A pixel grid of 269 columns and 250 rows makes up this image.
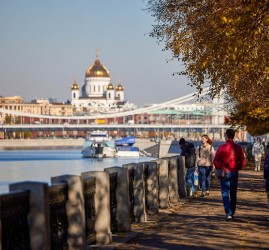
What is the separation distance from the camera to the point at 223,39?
1727cm

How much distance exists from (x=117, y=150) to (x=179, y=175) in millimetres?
114572

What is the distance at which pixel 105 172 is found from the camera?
1620 cm

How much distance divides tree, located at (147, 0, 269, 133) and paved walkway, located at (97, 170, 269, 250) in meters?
2.78

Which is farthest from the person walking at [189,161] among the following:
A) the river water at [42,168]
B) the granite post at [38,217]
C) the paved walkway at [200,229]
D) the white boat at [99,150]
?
the white boat at [99,150]

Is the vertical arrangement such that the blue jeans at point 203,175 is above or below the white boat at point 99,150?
below

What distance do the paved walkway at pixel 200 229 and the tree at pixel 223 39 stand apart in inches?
109

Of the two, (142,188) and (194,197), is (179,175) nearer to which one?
(194,197)

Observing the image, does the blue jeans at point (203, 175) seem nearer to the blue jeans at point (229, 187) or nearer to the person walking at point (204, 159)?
the person walking at point (204, 159)

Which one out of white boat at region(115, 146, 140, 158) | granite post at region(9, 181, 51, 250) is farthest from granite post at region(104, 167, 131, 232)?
white boat at region(115, 146, 140, 158)

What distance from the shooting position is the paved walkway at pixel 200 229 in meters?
15.6

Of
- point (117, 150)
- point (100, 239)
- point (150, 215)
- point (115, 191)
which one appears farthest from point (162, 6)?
point (117, 150)

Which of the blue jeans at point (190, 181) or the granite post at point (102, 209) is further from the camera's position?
the blue jeans at point (190, 181)

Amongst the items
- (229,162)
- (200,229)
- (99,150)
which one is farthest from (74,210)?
(99,150)

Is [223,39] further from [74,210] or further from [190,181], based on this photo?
[190,181]
